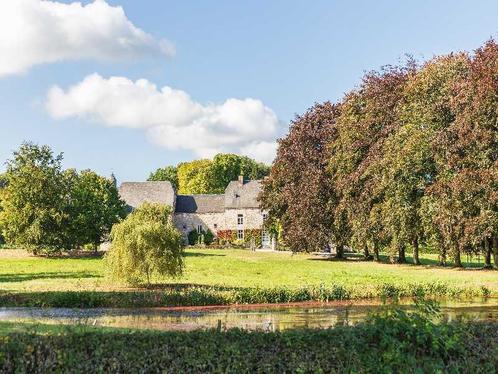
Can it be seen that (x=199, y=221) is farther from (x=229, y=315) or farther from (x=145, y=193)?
(x=229, y=315)

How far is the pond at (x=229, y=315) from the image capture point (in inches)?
670

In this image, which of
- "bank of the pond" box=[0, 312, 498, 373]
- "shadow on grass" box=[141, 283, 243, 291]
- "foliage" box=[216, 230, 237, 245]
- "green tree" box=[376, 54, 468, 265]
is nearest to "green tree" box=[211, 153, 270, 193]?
"foliage" box=[216, 230, 237, 245]

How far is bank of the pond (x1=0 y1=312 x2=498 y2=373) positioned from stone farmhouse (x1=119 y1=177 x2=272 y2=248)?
2938 inches

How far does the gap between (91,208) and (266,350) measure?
159 ft

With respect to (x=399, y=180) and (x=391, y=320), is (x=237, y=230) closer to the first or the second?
(x=399, y=180)

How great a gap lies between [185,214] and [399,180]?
50979mm

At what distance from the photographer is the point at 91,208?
2172 inches

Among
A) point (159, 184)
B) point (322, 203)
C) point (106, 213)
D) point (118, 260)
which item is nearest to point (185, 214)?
point (159, 184)

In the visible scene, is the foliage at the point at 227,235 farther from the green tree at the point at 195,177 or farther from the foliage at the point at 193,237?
the green tree at the point at 195,177

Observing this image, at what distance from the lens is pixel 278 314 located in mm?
19828

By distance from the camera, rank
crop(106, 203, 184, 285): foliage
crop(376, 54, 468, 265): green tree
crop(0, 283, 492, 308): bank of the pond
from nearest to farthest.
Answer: crop(0, 283, 492, 308): bank of the pond
crop(106, 203, 184, 285): foliage
crop(376, 54, 468, 265): green tree

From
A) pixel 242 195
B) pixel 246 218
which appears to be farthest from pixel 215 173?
pixel 246 218

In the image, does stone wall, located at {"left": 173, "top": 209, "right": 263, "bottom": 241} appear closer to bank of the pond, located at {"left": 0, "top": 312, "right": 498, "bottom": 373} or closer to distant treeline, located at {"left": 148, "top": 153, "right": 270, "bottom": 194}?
distant treeline, located at {"left": 148, "top": 153, "right": 270, "bottom": 194}

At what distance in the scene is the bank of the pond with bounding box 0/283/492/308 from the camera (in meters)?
22.2
